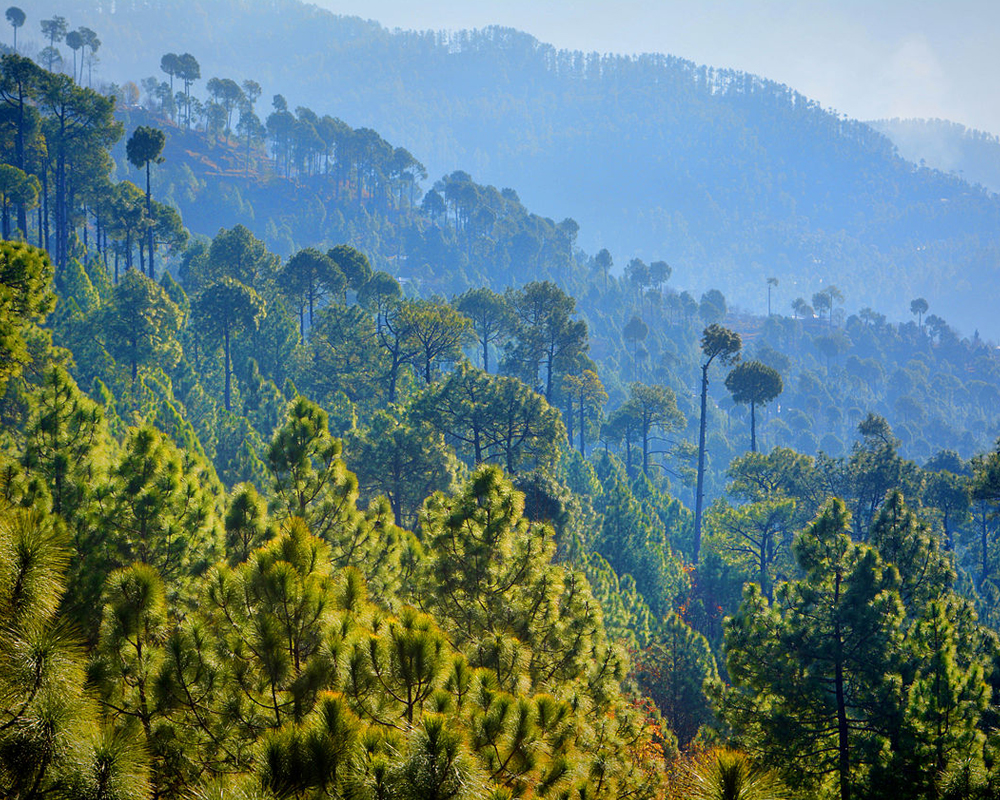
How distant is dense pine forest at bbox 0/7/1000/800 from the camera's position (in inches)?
181

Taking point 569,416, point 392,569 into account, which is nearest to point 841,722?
point 392,569

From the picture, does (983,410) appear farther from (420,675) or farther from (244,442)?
(420,675)

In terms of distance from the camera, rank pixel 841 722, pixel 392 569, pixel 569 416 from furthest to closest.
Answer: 1. pixel 569 416
2. pixel 392 569
3. pixel 841 722

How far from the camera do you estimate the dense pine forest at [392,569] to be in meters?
4.60

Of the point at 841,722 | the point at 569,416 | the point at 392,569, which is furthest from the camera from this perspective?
the point at 569,416

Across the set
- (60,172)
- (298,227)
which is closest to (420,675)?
(60,172)

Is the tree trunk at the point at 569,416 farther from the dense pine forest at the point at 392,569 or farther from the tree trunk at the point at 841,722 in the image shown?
the tree trunk at the point at 841,722

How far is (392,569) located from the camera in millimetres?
13594

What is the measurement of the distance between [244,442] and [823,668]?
26.7m

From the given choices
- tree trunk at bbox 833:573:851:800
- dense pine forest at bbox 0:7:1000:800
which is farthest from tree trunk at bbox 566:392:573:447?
tree trunk at bbox 833:573:851:800

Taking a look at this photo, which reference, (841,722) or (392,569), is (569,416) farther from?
(841,722)

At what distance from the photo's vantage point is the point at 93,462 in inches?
531

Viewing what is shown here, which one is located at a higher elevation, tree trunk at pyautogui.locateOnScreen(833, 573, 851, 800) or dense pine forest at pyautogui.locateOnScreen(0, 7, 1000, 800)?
dense pine forest at pyautogui.locateOnScreen(0, 7, 1000, 800)

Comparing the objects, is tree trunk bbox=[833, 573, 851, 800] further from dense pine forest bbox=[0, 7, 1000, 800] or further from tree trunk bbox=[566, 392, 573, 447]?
tree trunk bbox=[566, 392, 573, 447]
